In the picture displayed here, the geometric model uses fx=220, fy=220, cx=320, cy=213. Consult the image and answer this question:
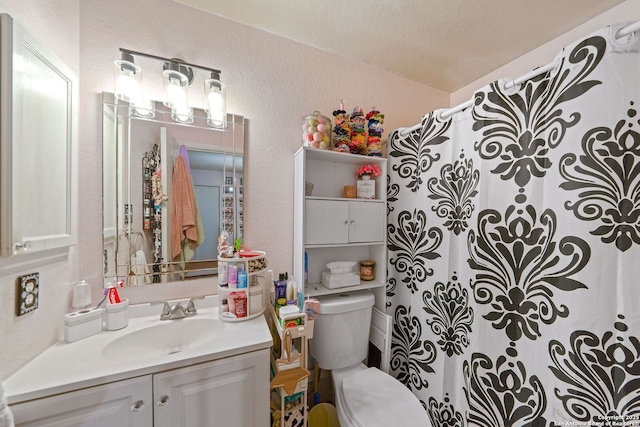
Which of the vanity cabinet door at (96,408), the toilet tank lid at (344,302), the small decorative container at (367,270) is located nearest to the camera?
the vanity cabinet door at (96,408)

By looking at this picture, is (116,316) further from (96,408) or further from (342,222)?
(342,222)

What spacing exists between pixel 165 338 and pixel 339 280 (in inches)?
36.7

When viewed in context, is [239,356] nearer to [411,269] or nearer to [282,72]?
[411,269]

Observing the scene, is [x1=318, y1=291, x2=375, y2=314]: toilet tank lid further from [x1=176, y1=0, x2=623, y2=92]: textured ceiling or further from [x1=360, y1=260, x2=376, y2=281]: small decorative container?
[x1=176, y1=0, x2=623, y2=92]: textured ceiling

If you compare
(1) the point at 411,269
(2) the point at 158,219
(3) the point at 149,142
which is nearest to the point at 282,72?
(3) the point at 149,142

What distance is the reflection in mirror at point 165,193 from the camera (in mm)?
1057

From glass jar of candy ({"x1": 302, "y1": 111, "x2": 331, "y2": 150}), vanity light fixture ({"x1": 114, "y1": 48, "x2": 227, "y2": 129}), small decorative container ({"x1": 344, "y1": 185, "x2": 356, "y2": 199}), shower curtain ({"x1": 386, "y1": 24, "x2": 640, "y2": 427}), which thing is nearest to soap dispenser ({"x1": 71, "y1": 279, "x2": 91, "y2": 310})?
vanity light fixture ({"x1": 114, "y1": 48, "x2": 227, "y2": 129})

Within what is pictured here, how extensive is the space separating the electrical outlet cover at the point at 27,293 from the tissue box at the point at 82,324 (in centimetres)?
14

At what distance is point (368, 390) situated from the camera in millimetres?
1175

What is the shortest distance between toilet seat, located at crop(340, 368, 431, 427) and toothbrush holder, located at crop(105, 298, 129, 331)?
3.64 ft

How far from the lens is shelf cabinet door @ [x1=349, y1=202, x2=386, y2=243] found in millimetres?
1397

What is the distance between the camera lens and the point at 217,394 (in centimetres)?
84

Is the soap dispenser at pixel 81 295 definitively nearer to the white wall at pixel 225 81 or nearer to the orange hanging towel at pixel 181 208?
the white wall at pixel 225 81

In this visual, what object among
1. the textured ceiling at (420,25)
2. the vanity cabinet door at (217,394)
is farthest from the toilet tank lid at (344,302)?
the textured ceiling at (420,25)
